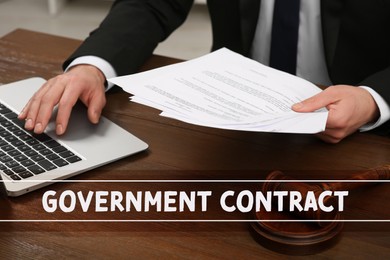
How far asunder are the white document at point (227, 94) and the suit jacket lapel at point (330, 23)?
49 centimetres

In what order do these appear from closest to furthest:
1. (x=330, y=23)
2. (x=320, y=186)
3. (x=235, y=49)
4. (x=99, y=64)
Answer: (x=320, y=186), (x=99, y=64), (x=330, y=23), (x=235, y=49)

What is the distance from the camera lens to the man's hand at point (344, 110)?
1240mm

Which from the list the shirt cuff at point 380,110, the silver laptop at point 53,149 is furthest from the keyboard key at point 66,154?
the shirt cuff at point 380,110

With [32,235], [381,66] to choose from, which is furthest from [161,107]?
[381,66]

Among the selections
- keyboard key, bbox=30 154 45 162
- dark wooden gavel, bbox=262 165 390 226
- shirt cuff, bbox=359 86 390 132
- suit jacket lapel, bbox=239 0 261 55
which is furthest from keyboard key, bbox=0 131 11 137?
suit jacket lapel, bbox=239 0 261 55

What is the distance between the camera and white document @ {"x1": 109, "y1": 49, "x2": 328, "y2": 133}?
1029 mm

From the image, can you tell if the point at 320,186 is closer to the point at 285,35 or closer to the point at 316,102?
the point at 316,102

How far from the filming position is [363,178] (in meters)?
1.10

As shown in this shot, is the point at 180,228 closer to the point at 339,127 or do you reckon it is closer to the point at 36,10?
the point at 339,127

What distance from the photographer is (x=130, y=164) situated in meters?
1.19

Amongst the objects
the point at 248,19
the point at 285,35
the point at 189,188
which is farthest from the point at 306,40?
the point at 189,188

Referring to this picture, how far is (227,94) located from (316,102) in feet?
0.55

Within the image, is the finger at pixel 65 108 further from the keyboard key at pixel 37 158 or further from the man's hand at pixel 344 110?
the man's hand at pixel 344 110

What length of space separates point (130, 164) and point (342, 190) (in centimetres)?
39
